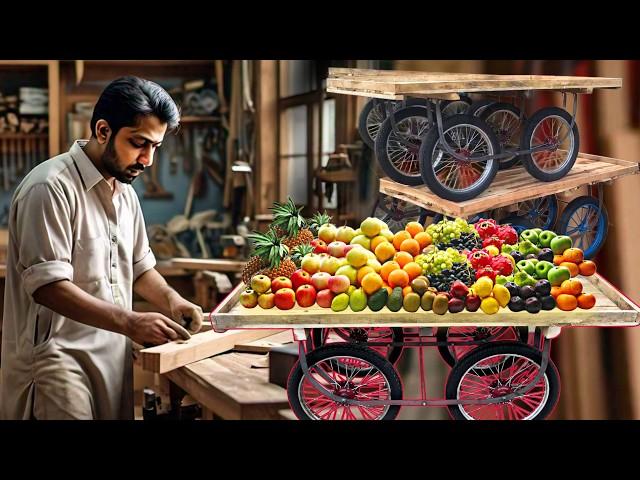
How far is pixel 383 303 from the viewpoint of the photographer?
10.2 ft

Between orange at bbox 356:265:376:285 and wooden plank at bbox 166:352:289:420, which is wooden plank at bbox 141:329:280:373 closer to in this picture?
wooden plank at bbox 166:352:289:420

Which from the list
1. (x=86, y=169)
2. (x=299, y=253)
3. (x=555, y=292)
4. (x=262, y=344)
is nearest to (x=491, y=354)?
(x=555, y=292)

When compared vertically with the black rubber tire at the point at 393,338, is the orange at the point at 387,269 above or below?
above

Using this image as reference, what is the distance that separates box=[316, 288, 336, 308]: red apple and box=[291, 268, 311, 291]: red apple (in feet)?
0.22

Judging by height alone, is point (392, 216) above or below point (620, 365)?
above

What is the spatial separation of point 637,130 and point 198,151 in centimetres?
362

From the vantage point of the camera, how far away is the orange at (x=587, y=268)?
3.35 meters

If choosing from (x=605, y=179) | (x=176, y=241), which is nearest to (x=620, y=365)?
(x=605, y=179)

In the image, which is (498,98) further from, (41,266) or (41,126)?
(41,126)

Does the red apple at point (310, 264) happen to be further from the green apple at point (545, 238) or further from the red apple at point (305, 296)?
the green apple at point (545, 238)

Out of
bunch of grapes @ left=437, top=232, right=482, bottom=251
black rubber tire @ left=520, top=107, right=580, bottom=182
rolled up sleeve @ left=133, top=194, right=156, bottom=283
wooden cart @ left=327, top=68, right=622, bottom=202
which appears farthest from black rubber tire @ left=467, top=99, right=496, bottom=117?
rolled up sleeve @ left=133, top=194, right=156, bottom=283

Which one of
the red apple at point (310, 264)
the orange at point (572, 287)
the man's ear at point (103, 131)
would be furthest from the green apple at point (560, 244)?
the man's ear at point (103, 131)

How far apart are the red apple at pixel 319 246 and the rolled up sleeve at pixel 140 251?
585 millimetres

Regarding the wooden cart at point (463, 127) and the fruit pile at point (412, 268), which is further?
the wooden cart at point (463, 127)
